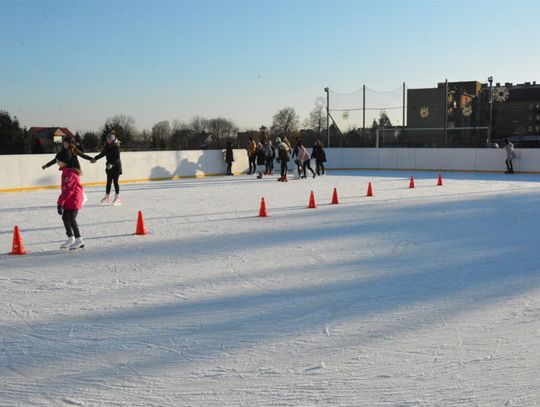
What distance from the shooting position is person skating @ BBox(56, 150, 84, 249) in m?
6.95

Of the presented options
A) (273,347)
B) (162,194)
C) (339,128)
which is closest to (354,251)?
(273,347)

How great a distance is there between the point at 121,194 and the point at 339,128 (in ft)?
49.6

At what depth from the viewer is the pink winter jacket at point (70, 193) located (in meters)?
6.93

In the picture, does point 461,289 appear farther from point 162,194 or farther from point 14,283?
point 162,194

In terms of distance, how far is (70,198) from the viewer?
695cm

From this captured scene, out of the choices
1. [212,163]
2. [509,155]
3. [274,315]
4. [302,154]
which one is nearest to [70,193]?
[274,315]

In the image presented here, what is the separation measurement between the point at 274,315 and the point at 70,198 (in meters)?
3.73

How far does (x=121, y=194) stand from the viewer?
48.8 ft

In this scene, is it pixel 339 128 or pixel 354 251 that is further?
pixel 339 128

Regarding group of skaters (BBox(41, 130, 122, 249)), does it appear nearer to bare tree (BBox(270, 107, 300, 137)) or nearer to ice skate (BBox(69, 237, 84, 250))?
ice skate (BBox(69, 237, 84, 250))

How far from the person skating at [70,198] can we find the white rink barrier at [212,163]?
10.3m

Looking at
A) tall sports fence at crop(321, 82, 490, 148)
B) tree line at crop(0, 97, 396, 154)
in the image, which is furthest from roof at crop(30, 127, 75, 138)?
tall sports fence at crop(321, 82, 490, 148)

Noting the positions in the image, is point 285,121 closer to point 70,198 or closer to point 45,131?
point 45,131

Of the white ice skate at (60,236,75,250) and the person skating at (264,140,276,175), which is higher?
the person skating at (264,140,276,175)
